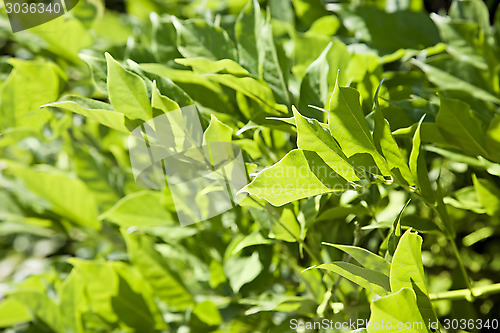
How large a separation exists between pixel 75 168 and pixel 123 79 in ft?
1.21

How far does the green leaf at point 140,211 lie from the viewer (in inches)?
22.6

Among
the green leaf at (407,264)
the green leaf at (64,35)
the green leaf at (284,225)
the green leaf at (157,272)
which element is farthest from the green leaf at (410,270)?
the green leaf at (64,35)

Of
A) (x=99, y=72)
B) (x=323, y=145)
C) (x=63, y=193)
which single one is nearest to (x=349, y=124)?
(x=323, y=145)

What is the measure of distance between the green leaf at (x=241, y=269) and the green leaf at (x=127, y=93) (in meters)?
0.23

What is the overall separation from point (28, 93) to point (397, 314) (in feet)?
1.71

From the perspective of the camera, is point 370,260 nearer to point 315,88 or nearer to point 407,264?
point 407,264

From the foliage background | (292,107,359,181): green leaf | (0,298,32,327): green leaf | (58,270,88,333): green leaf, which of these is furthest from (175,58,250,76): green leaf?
(0,298,32,327): green leaf

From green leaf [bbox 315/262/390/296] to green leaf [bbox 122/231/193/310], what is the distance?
31 cm

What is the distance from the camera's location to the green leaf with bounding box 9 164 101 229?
0.67 m

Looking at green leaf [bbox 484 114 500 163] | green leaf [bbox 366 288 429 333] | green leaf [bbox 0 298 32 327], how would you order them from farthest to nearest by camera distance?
green leaf [bbox 0 298 32 327] → green leaf [bbox 484 114 500 163] → green leaf [bbox 366 288 429 333]

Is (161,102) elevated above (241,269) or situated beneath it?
elevated above

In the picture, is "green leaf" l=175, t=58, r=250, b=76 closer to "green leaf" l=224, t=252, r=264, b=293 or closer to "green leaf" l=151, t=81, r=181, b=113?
"green leaf" l=151, t=81, r=181, b=113

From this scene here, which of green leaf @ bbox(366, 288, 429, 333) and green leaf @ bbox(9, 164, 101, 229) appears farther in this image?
green leaf @ bbox(9, 164, 101, 229)

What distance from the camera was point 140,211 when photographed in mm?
586
